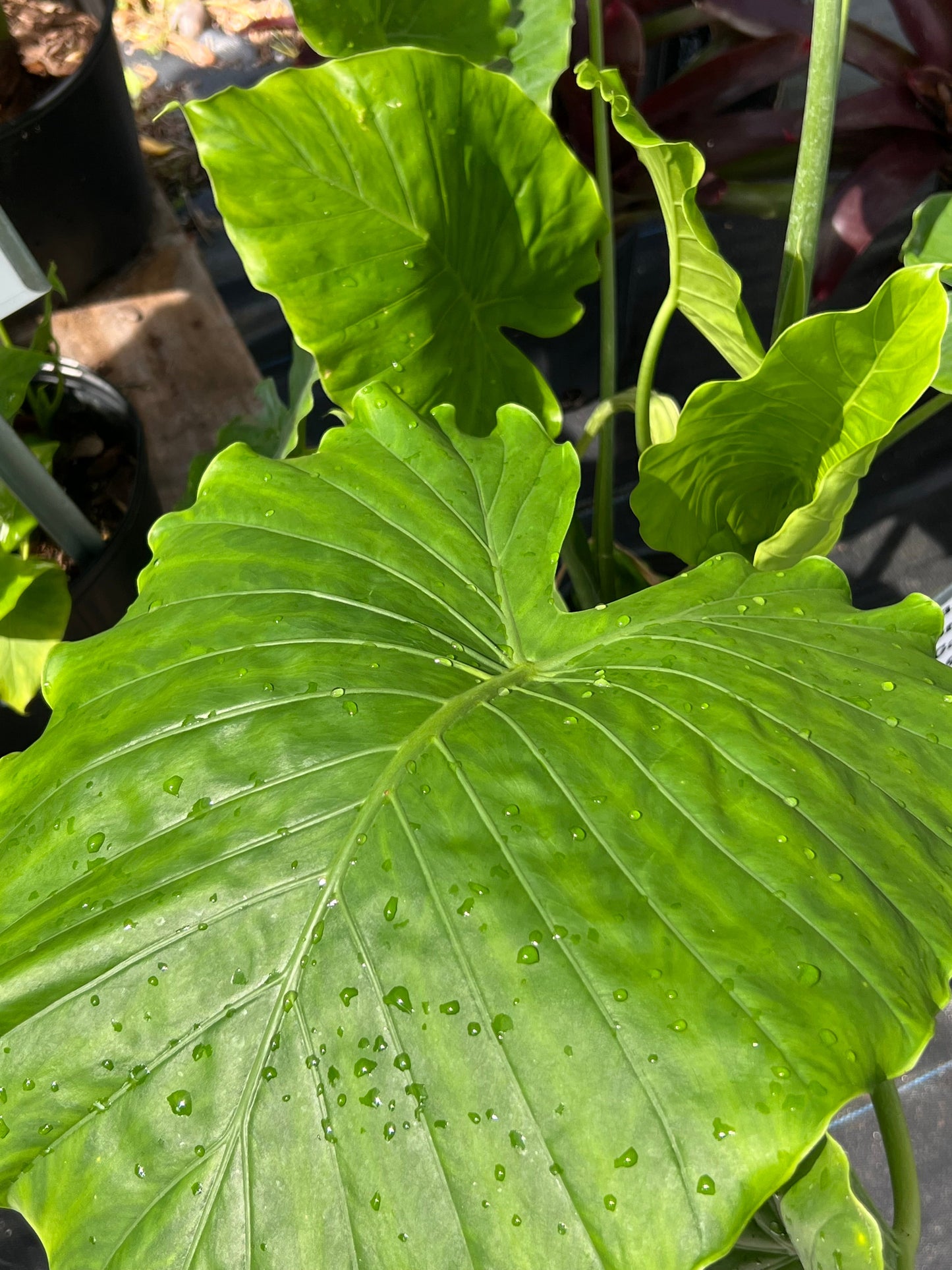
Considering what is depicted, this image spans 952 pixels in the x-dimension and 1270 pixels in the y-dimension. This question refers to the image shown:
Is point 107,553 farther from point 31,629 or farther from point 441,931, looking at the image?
point 441,931

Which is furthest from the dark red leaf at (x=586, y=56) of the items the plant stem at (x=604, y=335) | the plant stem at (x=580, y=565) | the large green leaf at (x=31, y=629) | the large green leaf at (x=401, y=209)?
the large green leaf at (x=31, y=629)

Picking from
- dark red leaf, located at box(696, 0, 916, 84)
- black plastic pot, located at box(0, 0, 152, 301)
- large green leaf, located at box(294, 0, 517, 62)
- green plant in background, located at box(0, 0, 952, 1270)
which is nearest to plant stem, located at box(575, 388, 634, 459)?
green plant in background, located at box(0, 0, 952, 1270)

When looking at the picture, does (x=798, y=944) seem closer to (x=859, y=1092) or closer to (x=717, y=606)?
(x=859, y=1092)

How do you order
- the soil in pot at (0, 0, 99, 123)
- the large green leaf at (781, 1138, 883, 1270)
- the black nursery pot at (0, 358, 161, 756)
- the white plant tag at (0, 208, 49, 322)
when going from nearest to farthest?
the large green leaf at (781, 1138, 883, 1270), the white plant tag at (0, 208, 49, 322), the black nursery pot at (0, 358, 161, 756), the soil in pot at (0, 0, 99, 123)

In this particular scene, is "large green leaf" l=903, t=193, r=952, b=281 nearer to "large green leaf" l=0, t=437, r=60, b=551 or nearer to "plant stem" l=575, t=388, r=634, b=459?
"plant stem" l=575, t=388, r=634, b=459

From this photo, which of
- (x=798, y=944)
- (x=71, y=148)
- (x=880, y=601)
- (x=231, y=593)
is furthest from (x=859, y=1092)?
(x=71, y=148)

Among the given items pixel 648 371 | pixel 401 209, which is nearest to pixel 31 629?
pixel 401 209
